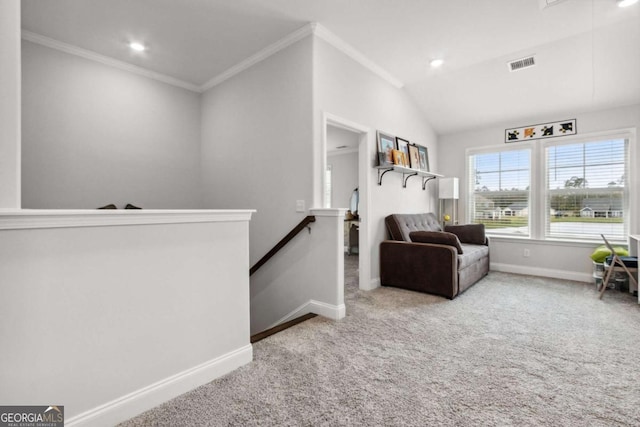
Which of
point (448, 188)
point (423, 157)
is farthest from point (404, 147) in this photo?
point (448, 188)

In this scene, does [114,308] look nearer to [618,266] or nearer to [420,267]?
[420,267]

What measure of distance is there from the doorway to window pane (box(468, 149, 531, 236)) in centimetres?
205

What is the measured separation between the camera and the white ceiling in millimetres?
2717

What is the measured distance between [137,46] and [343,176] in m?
4.72

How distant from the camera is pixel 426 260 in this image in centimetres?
350

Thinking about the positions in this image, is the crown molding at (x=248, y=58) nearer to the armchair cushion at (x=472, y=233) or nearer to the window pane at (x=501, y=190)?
the window pane at (x=501, y=190)

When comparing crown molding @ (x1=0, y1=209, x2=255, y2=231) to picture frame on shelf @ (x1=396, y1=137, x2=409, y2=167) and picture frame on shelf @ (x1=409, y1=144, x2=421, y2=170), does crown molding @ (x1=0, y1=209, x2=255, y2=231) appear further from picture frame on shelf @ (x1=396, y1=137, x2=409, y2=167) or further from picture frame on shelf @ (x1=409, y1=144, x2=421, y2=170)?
picture frame on shelf @ (x1=409, y1=144, x2=421, y2=170)

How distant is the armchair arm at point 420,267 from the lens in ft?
10.9

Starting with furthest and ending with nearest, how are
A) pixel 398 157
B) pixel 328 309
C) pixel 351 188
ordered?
1. pixel 351 188
2. pixel 398 157
3. pixel 328 309

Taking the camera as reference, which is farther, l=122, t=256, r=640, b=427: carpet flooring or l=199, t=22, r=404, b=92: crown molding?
l=199, t=22, r=404, b=92: crown molding

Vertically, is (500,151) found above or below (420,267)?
above

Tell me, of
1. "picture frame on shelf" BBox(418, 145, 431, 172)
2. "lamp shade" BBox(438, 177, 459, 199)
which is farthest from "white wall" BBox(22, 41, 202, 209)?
"lamp shade" BBox(438, 177, 459, 199)

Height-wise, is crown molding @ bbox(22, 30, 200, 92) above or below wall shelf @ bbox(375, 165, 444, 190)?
above

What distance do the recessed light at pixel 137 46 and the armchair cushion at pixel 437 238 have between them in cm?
388
